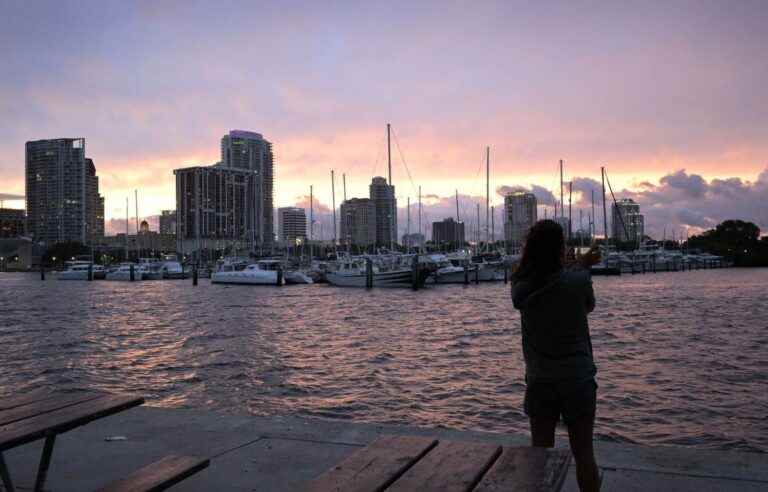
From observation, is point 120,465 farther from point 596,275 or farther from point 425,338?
point 596,275

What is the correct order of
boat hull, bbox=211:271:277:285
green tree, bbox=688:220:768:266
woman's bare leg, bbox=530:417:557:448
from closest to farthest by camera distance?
woman's bare leg, bbox=530:417:557:448
boat hull, bbox=211:271:277:285
green tree, bbox=688:220:768:266

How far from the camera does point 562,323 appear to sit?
3.65m

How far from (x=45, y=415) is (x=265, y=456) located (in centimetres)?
190

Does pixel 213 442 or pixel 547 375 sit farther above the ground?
pixel 547 375

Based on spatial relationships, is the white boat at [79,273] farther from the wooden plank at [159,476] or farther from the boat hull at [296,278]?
the wooden plank at [159,476]

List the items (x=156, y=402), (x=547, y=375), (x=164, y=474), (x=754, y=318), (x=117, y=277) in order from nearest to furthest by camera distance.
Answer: (x=164, y=474) < (x=547, y=375) < (x=156, y=402) < (x=754, y=318) < (x=117, y=277)

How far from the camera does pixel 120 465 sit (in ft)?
16.6

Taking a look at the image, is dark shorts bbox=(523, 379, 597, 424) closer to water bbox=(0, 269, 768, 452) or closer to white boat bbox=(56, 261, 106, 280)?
water bbox=(0, 269, 768, 452)

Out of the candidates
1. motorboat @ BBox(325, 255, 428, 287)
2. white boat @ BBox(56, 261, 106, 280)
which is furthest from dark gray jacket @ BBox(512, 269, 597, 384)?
white boat @ BBox(56, 261, 106, 280)

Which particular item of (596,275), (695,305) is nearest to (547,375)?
(695,305)

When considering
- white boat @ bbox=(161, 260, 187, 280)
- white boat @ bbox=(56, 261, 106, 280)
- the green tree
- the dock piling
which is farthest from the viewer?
the green tree

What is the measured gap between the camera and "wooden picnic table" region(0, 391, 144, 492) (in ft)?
11.5

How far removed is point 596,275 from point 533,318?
102 meters

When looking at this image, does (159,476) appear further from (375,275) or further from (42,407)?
(375,275)
